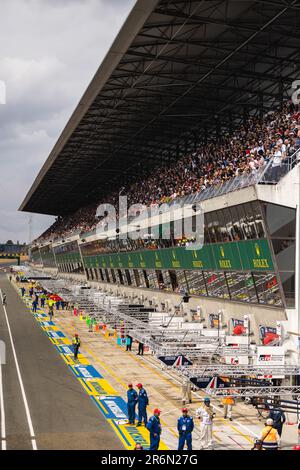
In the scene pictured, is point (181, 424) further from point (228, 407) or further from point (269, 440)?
point (228, 407)

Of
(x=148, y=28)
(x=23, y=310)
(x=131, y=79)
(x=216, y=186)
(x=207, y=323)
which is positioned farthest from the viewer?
(x=23, y=310)

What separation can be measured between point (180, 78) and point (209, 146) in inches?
453

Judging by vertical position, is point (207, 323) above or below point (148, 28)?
below

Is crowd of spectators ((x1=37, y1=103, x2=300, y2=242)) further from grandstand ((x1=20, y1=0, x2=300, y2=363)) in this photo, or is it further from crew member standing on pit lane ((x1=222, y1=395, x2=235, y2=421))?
crew member standing on pit lane ((x1=222, y1=395, x2=235, y2=421))

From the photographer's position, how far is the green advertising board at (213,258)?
3057 centimetres

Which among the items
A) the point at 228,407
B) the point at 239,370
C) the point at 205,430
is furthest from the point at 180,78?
the point at 205,430

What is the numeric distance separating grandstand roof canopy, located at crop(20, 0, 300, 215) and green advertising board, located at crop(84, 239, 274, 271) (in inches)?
443

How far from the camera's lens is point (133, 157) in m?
73.4

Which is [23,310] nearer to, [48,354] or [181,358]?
[48,354]

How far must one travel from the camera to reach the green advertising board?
100ft

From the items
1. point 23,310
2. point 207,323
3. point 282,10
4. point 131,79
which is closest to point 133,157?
point 23,310

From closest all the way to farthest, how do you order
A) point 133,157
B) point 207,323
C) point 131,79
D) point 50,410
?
point 50,410
point 207,323
point 131,79
point 133,157

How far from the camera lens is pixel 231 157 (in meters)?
42.9

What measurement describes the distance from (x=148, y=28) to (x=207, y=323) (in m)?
17.7
